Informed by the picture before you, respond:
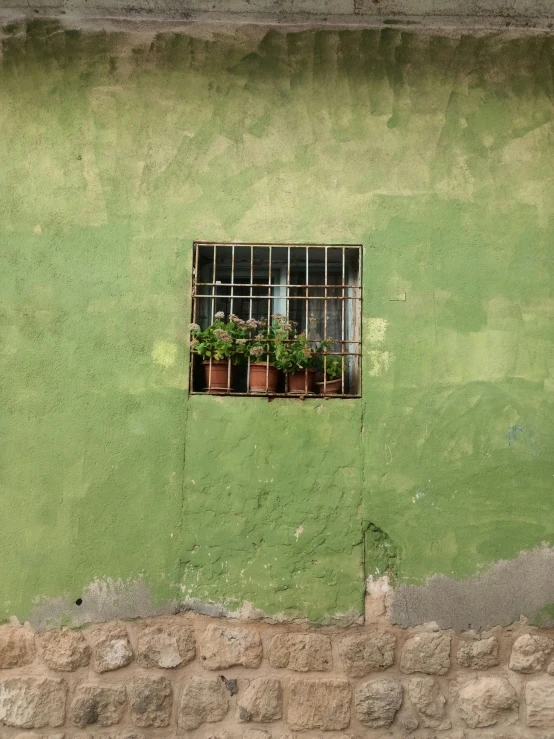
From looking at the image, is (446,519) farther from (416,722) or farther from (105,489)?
(105,489)

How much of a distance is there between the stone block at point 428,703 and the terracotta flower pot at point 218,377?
1.89 metres

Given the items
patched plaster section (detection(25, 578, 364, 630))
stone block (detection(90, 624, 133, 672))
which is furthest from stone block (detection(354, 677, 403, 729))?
stone block (detection(90, 624, 133, 672))

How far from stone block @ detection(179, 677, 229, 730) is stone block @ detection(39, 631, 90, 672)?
22.7 inches

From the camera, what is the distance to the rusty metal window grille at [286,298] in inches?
146

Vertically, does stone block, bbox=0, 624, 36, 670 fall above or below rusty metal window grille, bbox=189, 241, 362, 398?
below

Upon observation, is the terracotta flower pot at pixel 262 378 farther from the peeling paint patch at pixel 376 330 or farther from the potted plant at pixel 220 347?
the peeling paint patch at pixel 376 330

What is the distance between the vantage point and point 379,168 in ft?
12.5

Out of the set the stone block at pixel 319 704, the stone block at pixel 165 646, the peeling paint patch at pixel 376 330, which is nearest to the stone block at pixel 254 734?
the stone block at pixel 319 704

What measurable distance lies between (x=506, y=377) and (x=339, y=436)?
3.31ft

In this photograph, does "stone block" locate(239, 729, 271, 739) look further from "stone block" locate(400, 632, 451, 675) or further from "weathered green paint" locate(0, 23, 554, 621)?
"stone block" locate(400, 632, 451, 675)

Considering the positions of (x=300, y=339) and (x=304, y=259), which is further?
(x=304, y=259)

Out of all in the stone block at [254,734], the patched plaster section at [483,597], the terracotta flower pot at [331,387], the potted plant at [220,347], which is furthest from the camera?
the terracotta flower pot at [331,387]

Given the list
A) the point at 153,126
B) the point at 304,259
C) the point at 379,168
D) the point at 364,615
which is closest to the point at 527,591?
the point at 364,615

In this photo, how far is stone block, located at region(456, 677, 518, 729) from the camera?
11.2 ft
